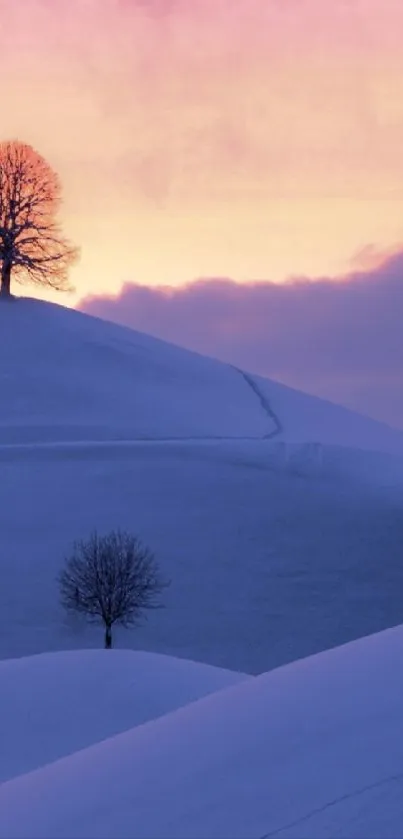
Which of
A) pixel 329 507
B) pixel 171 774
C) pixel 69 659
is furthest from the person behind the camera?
pixel 329 507

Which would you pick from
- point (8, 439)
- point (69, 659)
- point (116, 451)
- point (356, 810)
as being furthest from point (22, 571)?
point (356, 810)

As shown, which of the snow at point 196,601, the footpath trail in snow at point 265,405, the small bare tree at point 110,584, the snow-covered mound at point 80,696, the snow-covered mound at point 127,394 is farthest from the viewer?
the footpath trail in snow at point 265,405

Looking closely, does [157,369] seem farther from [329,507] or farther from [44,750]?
[44,750]

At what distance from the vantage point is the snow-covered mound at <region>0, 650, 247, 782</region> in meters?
18.3

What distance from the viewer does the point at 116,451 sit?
153 feet

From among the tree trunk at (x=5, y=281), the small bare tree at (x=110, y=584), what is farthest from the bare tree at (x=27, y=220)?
the small bare tree at (x=110, y=584)

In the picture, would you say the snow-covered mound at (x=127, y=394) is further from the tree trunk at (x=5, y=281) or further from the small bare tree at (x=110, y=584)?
the small bare tree at (x=110, y=584)

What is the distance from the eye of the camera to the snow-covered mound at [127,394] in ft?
171

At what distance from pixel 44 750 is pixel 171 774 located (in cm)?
907

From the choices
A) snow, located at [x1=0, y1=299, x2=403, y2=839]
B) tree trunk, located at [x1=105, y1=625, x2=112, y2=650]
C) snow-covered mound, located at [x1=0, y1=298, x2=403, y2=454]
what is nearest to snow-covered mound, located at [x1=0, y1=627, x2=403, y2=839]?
snow, located at [x1=0, y1=299, x2=403, y2=839]

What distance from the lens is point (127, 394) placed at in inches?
2232

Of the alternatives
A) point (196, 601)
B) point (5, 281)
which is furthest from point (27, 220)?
point (196, 601)

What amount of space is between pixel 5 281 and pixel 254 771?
6025 centimetres

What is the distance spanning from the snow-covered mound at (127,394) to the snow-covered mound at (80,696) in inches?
1147
